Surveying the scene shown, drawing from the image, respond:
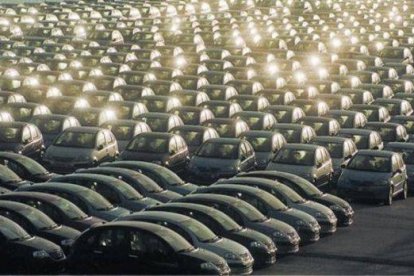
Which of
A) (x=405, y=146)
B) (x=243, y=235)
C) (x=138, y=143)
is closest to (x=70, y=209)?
(x=243, y=235)

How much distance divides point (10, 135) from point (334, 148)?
8.68 metres

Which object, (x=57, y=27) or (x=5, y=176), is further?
(x=57, y=27)

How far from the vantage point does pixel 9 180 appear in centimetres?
3112

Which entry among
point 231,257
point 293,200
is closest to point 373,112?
point 293,200

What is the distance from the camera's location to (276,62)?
5709 cm

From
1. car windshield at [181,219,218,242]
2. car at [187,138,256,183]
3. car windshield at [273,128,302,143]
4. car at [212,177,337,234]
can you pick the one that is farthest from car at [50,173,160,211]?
car windshield at [273,128,302,143]

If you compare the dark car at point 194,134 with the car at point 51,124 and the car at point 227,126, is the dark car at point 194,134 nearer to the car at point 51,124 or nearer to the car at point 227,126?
the car at point 227,126

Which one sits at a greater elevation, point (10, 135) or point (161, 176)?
point (161, 176)

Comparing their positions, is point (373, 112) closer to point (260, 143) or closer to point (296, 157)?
point (260, 143)

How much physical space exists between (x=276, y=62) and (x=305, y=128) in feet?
58.4

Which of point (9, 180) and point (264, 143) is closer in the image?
point (9, 180)

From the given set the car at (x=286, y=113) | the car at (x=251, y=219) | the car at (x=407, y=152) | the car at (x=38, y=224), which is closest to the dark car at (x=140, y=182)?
the car at (x=251, y=219)

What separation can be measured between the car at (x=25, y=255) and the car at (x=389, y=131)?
60.1 feet

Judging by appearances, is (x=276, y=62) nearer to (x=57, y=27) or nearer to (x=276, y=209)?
(x=57, y=27)
